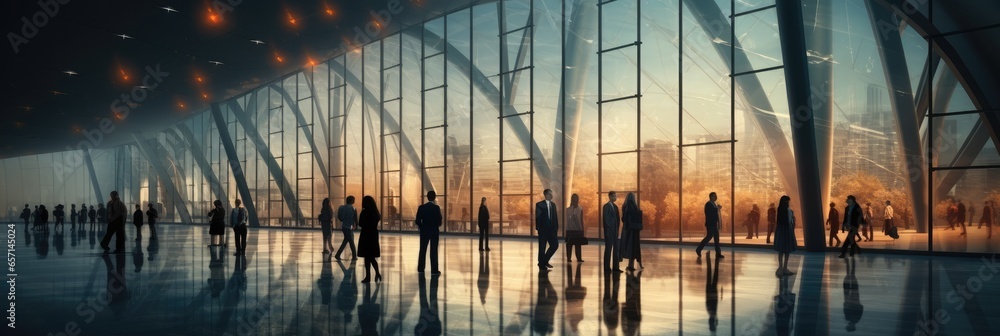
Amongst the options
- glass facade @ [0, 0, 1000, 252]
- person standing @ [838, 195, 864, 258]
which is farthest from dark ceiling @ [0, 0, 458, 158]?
person standing @ [838, 195, 864, 258]

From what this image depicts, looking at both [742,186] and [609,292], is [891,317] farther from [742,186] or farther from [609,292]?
[742,186]

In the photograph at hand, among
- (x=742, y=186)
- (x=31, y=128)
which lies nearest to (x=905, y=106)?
(x=742, y=186)

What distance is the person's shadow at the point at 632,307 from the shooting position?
7.12m

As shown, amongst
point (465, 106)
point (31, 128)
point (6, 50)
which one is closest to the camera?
point (6, 50)

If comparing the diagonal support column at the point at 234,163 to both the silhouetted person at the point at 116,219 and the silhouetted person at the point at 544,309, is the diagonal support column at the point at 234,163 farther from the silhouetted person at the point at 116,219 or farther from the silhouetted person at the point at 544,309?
the silhouetted person at the point at 544,309

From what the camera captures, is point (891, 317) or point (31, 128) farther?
point (31, 128)

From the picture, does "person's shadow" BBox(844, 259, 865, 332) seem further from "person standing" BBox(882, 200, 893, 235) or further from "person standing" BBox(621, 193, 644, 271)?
"person standing" BBox(882, 200, 893, 235)

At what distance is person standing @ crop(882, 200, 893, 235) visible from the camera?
1884cm

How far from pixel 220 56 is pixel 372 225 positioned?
1910 centimetres

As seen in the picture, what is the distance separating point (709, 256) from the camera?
1809 centimetres

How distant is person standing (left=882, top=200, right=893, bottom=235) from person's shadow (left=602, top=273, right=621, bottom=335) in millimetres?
9478

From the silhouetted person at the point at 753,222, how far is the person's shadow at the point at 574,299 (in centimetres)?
959

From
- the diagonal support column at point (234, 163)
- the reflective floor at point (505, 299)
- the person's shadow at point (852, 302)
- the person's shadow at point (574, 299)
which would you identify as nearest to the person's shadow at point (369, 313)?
the reflective floor at point (505, 299)

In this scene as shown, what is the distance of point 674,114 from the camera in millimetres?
22781
